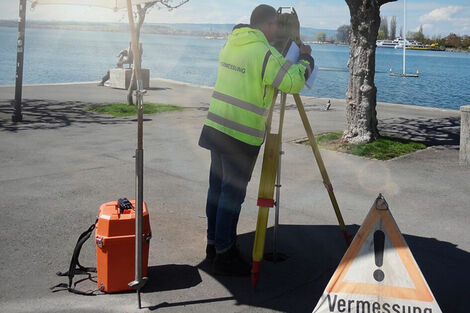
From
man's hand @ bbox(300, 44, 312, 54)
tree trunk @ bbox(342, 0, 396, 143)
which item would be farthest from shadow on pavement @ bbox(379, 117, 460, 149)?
man's hand @ bbox(300, 44, 312, 54)

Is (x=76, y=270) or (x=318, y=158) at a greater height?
(x=318, y=158)

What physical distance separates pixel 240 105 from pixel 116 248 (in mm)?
1527

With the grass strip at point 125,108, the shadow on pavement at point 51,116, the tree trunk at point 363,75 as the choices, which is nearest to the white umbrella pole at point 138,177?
the tree trunk at point 363,75

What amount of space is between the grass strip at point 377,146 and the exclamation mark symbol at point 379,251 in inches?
243

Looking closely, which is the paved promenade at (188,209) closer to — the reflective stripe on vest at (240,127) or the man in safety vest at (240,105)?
the man in safety vest at (240,105)

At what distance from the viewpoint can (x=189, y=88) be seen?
2184cm

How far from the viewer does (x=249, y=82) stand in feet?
15.5

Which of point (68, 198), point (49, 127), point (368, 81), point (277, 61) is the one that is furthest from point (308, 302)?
point (49, 127)

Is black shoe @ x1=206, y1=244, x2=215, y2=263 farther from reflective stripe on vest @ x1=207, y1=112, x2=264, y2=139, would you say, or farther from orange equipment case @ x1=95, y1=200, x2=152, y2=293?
reflective stripe on vest @ x1=207, y1=112, x2=264, y2=139

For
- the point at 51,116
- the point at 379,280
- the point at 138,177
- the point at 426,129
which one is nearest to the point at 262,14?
the point at 138,177

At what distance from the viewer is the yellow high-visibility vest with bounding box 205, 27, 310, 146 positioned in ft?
15.1

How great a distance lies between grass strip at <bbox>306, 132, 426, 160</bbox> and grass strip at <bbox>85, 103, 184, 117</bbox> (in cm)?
506

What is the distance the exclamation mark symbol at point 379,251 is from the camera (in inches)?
152

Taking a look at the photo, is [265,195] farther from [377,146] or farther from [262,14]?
[377,146]
